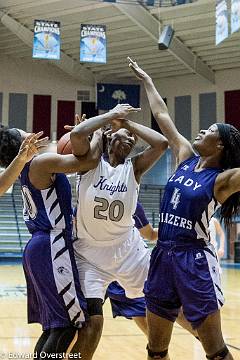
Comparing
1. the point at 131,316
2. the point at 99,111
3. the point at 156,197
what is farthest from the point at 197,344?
the point at 99,111

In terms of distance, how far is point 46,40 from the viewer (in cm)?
1504

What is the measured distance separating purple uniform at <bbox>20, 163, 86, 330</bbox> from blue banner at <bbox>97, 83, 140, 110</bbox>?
18308mm

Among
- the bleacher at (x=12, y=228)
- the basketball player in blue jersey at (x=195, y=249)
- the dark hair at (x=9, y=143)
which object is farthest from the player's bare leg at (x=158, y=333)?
the bleacher at (x=12, y=228)

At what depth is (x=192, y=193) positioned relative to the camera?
3.33m

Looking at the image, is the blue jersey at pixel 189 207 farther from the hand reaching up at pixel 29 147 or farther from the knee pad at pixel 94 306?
the hand reaching up at pixel 29 147

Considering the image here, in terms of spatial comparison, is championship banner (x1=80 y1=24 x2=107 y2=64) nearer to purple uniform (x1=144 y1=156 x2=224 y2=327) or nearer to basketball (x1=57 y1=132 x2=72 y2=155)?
basketball (x1=57 y1=132 x2=72 y2=155)

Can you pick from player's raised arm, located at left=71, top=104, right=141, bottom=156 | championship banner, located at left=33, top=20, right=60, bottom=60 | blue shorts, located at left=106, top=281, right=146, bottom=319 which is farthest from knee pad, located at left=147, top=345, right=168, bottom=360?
championship banner, located at left=33, top=20, right=60, bottom=60

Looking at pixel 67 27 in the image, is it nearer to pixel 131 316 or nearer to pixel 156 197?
pixel 156 197

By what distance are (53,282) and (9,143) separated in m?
0.95

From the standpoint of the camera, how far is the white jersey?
12.1 ft

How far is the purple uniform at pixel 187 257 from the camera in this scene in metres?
3.24

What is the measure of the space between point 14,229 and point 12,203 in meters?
1.33

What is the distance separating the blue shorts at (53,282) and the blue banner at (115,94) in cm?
1848

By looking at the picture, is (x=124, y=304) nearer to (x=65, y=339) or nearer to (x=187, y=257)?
(x=65, y=339)
